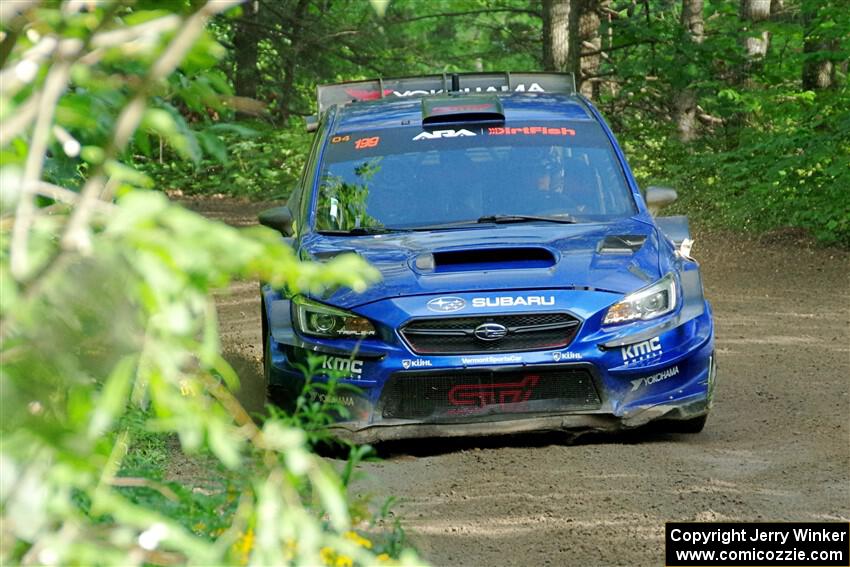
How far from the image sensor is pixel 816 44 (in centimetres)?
2125

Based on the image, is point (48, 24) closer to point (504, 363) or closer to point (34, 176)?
point (34, 176)

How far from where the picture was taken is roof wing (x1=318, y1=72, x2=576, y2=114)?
1113cm

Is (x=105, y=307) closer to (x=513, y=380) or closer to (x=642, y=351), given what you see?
(x=513, y=380)

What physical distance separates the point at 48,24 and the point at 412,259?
5187mm

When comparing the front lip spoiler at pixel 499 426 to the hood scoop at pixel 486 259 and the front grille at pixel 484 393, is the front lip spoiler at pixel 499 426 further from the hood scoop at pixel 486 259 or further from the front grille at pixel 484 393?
the hood scoop at pixel 486 259

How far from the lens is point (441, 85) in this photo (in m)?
11.2

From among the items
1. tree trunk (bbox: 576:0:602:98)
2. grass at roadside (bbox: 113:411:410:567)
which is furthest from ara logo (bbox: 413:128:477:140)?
tree trunk (bbox: 576:0:602:98)

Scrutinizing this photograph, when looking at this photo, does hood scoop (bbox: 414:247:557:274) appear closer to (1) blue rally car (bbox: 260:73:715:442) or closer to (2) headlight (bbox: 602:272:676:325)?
(1) blue rally car (bbox: 260:73:715:442)

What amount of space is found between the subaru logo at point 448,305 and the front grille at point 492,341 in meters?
0.05

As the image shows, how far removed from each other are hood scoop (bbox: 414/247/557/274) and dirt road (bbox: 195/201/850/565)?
996mm

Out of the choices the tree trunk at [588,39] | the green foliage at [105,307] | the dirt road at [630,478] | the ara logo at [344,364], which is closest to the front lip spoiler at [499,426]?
the dirt road at [630,478]

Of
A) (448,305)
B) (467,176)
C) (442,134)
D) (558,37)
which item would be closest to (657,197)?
(467,176)

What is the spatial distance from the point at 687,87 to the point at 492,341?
48.6 ft

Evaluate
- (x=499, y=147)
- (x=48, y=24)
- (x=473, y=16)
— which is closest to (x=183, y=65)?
(x=48, y=24)
